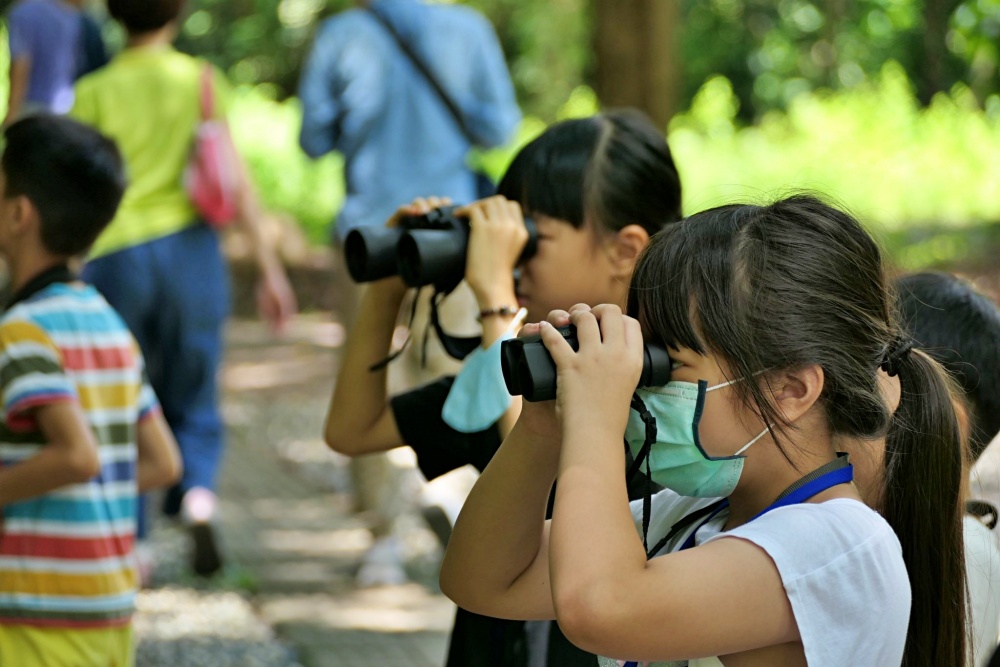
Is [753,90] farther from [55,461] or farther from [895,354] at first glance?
[895,354]

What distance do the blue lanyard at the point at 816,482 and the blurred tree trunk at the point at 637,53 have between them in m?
3.91

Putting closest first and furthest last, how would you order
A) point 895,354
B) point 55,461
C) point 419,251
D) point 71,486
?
point 895,354, point 419,251, point 55,461, point 71,486

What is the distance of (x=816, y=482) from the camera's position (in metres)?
1.82

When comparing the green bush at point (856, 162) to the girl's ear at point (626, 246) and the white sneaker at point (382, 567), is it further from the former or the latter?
the girl's ear at point (626, 246)

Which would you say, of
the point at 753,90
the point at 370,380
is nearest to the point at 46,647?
the point at 370,380

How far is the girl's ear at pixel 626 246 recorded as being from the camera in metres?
2.66

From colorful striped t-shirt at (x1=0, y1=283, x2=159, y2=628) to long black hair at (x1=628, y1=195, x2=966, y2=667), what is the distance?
5.09ft

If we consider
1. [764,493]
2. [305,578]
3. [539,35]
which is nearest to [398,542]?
[305,578]

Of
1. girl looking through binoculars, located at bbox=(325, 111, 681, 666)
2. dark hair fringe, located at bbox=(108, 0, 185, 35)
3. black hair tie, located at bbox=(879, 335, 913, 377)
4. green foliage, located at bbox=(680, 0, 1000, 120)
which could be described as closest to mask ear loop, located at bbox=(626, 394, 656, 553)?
black hair tie, located at bbox=(879, 335, 913, 377)

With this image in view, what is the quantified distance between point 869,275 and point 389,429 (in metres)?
1.26

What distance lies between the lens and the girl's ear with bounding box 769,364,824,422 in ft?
5.96

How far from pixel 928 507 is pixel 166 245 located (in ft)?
12.2

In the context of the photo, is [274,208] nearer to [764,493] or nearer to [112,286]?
[112,286]

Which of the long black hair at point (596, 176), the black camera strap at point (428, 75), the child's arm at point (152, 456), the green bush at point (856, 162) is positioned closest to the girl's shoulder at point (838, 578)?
the long black hair at point (596, 176)
